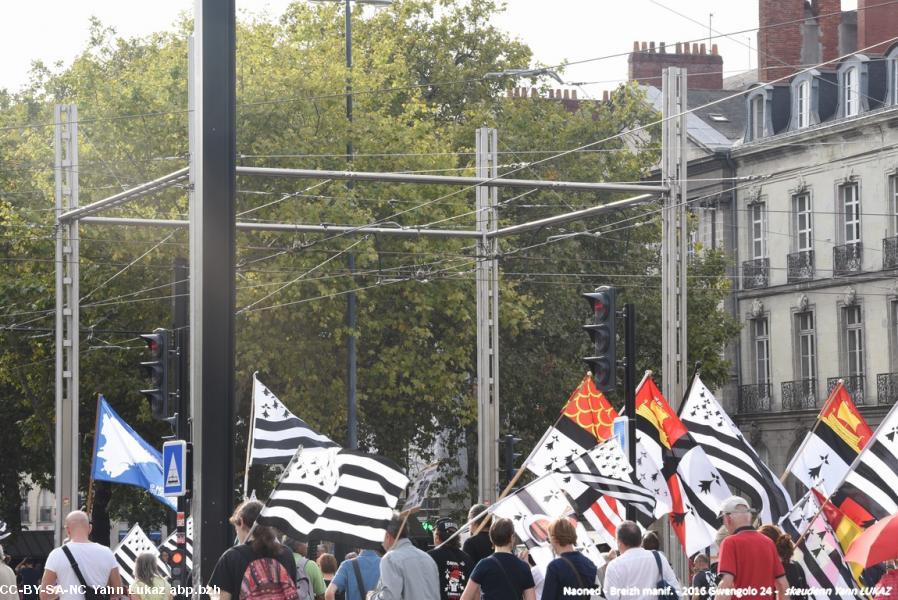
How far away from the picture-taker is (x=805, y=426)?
52.6m

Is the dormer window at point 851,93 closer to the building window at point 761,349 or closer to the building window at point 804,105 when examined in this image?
the building window at point 804,105

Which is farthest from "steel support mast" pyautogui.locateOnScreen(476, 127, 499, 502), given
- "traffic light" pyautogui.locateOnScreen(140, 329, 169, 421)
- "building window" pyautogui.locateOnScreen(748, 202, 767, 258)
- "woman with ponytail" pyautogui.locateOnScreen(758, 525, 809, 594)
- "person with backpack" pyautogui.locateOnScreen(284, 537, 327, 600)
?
"building window" pyautogui.locateOnScreen(748, 202, 767, 258)

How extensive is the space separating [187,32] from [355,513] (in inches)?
1189

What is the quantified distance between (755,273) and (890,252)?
260 inches

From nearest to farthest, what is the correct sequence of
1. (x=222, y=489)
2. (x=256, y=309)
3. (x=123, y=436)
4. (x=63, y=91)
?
(x=222, y=489) < (x=123, y=436) < (x=256, y=309) < (x=63, y=91)

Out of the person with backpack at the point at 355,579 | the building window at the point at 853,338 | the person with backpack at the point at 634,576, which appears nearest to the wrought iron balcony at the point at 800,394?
the building window at the point at 853,338

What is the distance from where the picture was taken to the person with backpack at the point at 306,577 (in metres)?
12.0

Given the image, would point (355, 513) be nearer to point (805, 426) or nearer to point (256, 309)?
point (256, 309)

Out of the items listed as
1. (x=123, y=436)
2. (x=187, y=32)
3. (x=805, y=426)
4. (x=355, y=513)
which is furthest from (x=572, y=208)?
(x=355, y=513)

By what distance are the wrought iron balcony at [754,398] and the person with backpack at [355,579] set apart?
43.1 meters

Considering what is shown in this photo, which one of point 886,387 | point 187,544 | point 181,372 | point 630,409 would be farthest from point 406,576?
point 886,387

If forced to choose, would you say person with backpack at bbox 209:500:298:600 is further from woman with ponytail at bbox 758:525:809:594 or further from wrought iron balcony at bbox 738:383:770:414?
wrought iron balcony at bbox 738:383:770:414

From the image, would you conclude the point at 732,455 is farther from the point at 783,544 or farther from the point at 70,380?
the point at 70,380

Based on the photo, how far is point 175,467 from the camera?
1778cm
